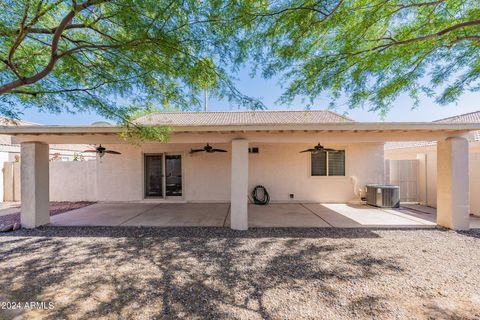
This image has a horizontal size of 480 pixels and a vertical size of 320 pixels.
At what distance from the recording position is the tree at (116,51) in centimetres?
301

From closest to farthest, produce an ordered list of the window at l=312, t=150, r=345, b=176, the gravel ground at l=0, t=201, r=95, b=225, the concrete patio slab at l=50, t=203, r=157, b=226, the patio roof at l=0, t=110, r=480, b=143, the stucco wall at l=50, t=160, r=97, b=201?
the patio roof at l=0, t=110, r=480, b=143 → the concrete patio slab at l=50, t=203, r=157, b=226 → the gravel ground at l=0, t=201, r=95, b=225 → the window at l=312, t=150, r=345, b=176 → the stucco wall at l=50, t=160, r=97, b=201

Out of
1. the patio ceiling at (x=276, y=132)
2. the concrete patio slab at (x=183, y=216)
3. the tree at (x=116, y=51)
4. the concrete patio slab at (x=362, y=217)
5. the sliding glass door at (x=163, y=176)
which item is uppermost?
the tree at (x=116, y=51)

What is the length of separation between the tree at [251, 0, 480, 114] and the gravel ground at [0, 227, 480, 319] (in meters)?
3.31

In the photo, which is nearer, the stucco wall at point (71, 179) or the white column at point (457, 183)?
the white column at point (457, 183)

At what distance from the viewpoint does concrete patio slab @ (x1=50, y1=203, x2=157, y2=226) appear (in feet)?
20.7

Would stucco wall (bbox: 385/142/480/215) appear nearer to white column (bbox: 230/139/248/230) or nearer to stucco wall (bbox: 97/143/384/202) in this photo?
stucco wall (bbox: 97/143/384/202)

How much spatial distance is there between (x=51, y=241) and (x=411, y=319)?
Answer: 691 centimetres

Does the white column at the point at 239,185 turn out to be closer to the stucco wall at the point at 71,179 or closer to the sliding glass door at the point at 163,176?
the sliding glass door at the point at 163,176

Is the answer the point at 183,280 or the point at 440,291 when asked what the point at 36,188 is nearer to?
the point at 183,280

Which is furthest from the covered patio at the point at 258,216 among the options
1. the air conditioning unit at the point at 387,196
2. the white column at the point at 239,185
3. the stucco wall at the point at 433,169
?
the stucco wall at the point at 433,169

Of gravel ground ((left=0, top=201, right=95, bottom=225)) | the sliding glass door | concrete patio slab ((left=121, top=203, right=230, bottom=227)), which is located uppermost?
the sliding glass door

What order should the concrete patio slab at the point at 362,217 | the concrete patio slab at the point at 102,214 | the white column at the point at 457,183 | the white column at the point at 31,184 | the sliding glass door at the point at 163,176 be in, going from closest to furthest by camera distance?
the white column at the point at 457,183 < the white column at the point at 31,184 < the concrete patio slab at the point at 362,217 < the concrete patio slab at the point at 102,214 < the sliding glass door at the point at 163,176

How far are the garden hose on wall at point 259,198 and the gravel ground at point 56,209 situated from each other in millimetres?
7362

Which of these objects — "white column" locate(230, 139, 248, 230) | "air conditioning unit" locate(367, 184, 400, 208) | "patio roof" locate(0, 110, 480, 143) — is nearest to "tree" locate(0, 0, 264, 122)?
"patio roof" locate(0, 110, 480, 143)
